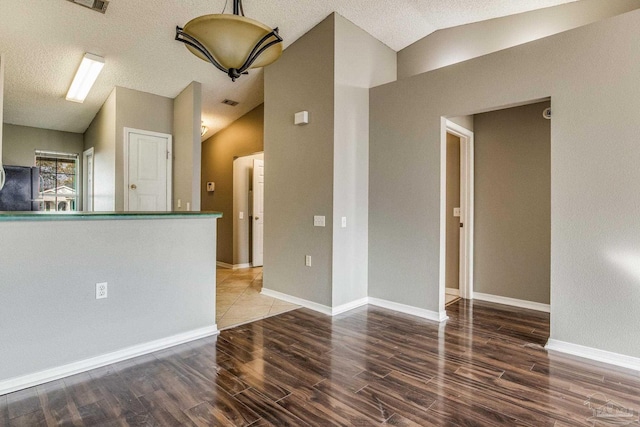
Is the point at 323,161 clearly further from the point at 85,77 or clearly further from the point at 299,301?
the point at 85,77

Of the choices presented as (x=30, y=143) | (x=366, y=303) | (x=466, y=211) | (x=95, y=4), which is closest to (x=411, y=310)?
(x=366, y=303)

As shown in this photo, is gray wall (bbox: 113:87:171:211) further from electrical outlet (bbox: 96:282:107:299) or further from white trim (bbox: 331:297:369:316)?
white trim (bbox: 331:297:369:316)

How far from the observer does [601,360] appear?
8.64ft

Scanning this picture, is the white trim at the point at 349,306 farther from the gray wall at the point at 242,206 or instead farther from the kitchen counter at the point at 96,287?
the gray wall at the point at 242,206

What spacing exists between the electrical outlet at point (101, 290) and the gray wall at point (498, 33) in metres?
4.11

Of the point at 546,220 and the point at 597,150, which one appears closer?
the point at 597,150

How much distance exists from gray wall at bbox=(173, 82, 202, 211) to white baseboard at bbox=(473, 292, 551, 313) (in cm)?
387

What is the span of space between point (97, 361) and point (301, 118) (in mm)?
3007

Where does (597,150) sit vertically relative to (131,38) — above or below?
below

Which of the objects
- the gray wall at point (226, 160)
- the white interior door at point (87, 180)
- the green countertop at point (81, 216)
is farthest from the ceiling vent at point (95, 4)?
the white interior door at point (87, 180)

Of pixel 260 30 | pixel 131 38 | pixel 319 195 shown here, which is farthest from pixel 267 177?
pixel 260 30

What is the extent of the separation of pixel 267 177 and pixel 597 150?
3.42m

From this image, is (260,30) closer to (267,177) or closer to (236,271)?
(267,177)

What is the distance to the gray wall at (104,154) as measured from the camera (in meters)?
4.87
